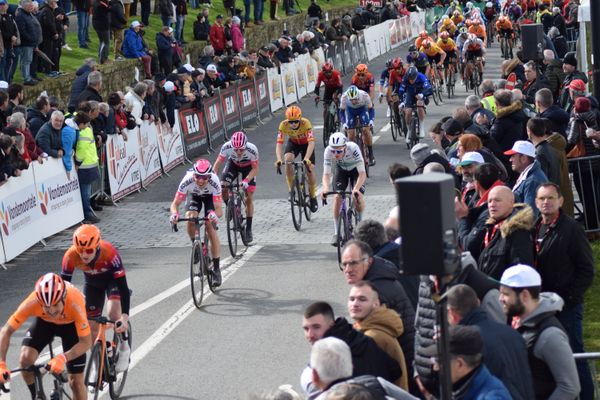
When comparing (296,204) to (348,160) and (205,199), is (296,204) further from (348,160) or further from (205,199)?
(205,199)

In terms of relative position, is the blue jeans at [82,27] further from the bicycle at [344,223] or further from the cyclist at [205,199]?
the cyclist at [205,199]

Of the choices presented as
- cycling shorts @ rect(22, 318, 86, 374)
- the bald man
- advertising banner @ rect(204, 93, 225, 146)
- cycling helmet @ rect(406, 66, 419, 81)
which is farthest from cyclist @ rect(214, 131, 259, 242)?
advertising banner @ rect(204, 93, 225, 146)

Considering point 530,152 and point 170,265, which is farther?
point 170,265

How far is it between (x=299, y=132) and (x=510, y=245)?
9930 millimetres

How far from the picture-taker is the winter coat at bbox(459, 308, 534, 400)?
726cm

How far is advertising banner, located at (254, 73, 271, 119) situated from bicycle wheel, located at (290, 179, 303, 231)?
12624 millimetres

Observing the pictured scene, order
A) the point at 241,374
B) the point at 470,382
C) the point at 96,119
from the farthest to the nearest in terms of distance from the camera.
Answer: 1. the point at 96,119
2. the point at 241,374
3. the point at 470,382

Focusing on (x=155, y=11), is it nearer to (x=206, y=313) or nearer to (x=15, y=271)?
(x=15, y=271)

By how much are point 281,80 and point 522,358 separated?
2717 cm

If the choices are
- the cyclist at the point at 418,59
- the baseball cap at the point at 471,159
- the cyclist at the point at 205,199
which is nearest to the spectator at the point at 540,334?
the baseball cap at the point at 471,159

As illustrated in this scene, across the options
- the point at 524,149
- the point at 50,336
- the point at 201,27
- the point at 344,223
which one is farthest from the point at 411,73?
the point at 50,336

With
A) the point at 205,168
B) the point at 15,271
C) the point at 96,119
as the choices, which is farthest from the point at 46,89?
the point at 205,168

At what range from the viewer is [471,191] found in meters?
12.4

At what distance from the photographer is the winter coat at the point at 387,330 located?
784 cm
